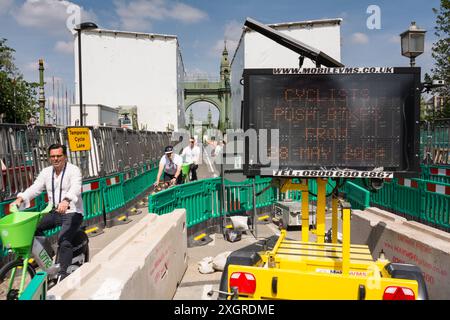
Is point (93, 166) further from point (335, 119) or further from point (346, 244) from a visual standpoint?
point (346, 244)

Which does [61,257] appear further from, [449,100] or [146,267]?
[449,100]

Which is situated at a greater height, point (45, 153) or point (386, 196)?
point (45, 153)

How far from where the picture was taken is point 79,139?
1003 cm

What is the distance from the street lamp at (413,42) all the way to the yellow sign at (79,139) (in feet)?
25.2

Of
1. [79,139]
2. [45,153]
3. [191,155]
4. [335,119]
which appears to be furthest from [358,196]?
[191,155]

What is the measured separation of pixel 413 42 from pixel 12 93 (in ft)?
106

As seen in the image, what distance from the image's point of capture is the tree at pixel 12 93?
108ft

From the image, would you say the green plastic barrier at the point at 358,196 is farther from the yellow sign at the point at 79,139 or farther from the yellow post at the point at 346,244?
the yellow sign at the point at 79,139

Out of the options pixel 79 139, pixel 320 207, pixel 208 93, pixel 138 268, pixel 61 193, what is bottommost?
pixel 138 268

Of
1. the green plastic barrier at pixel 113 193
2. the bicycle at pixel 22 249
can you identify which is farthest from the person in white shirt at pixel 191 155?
the bicycle at pixel 22 249

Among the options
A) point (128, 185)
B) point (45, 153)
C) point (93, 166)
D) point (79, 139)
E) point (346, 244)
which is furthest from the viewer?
point (128, 185)

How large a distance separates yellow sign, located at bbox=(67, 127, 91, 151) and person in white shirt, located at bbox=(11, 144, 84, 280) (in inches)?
172

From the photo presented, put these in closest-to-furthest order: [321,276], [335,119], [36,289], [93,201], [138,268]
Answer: [36,289], [138,268], [321,276], [335,119], [93,201]

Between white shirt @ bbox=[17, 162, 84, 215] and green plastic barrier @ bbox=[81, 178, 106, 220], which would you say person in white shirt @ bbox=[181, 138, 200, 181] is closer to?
green plastic barrier @ bbox=[81, 178, 106, 220]
